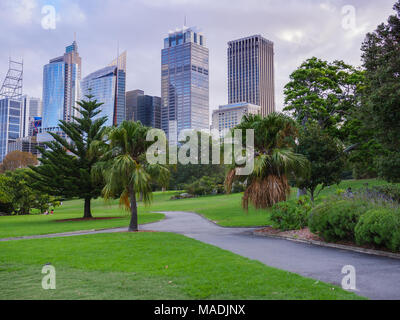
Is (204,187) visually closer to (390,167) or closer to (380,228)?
(390,167)

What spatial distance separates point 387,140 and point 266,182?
8.35 metres

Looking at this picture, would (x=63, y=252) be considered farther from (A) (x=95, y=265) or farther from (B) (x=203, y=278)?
(B) (x=203, y=278)

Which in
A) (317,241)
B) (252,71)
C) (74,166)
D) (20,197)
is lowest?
(317,241)

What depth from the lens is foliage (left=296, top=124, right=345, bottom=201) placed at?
18.8m

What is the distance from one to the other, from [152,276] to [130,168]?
8.83m

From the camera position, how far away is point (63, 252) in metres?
9.29

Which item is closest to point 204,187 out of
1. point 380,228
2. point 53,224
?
point 53,224

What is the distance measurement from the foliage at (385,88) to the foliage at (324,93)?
220 inches

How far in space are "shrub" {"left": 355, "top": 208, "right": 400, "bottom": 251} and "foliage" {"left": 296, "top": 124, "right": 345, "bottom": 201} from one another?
9.49 m

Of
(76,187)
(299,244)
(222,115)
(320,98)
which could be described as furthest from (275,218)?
(222,115)

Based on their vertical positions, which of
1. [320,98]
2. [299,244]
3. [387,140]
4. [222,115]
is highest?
[222,115]

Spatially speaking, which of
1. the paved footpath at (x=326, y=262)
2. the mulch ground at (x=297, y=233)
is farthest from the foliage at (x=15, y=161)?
the paved footpath at (x=326, y=262)

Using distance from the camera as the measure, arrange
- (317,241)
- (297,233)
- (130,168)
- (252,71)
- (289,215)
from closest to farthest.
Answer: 1. (317,241)
2. (297,233)
3. (289,215)
4. (130,168)
5. (252,71)

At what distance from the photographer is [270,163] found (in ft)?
48.4
